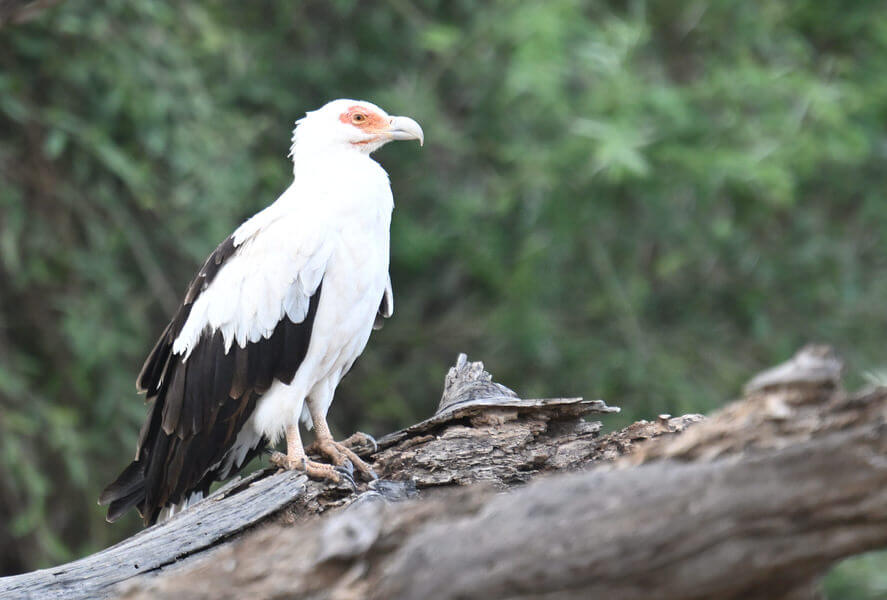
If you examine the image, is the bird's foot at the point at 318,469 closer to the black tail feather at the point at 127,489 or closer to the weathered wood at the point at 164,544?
the weathered wood at the point at 164,544

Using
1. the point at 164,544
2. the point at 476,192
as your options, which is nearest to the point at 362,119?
the point at 164,544

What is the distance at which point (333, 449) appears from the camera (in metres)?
4.36

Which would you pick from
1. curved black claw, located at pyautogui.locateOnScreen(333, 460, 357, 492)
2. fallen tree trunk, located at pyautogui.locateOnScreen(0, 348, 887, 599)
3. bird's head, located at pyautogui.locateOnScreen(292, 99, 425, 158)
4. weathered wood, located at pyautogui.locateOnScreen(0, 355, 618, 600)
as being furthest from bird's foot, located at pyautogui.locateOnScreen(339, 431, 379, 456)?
fallen tree trunk, located at pyautogui.locateOnScreen(0, 348, 887, 599)

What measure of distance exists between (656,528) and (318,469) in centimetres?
204

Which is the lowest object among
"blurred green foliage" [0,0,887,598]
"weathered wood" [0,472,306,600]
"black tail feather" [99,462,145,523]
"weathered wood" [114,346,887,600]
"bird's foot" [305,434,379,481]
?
"weathered wood" [114,346,887,600]

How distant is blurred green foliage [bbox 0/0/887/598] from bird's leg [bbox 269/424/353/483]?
315 cm

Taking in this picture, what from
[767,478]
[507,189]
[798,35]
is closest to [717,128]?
[507,189]

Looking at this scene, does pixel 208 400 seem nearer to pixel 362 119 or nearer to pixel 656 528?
pixel 362 119

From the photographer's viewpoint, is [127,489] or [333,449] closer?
[333,449]

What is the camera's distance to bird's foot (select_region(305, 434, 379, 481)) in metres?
4.19

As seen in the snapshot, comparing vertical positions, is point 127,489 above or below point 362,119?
below

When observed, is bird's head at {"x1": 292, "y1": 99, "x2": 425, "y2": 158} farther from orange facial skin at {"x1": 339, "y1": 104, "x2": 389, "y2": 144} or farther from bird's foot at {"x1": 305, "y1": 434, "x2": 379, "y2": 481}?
bird's foot at {"x1": 305, "y1": 434, "x2": 379, "y2": 481}

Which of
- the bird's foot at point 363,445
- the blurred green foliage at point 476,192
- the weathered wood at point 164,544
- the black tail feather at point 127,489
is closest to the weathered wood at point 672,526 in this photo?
the weathered wood at point 164,544

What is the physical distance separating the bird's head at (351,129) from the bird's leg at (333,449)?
1.16m
